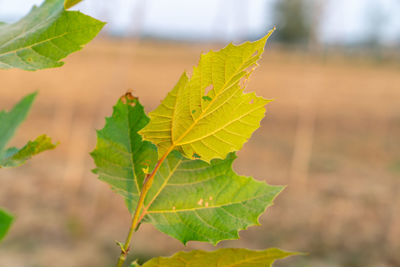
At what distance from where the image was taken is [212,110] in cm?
28

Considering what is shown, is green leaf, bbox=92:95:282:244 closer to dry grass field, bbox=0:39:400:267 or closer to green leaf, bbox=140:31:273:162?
green leaf, bbox=140:31:273:162

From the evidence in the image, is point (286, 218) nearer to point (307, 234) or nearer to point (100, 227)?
point (307, 234)

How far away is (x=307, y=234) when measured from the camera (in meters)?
5.40

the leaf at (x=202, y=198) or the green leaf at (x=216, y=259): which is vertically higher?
the leaf at (x=202, y=198)

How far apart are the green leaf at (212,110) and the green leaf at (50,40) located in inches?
2.9

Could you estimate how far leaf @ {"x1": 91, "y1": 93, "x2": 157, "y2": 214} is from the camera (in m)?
0.33

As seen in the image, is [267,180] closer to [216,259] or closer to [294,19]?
[216,259]

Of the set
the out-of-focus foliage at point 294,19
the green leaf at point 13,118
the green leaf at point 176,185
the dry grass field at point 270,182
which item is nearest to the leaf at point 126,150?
the green leaf at point 176,185

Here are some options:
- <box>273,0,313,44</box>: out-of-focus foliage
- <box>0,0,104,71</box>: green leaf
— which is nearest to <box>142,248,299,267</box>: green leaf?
<box>0,0,104,71</box>: green leaf

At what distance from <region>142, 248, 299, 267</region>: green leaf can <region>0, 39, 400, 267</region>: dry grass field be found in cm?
38

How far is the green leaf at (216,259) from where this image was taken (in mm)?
271

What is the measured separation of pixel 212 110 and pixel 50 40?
0.39 ft

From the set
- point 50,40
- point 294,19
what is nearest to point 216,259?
point 50,40

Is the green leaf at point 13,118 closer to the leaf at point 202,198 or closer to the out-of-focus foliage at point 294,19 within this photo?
the leaf at point 202,198
